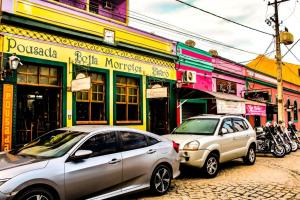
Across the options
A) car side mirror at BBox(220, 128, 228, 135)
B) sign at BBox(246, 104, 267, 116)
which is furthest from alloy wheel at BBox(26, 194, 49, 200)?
sign at BBox(246, 104, 267, 116)

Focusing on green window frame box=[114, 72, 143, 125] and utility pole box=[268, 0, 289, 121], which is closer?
green window frame box=[114, 72, 143, 125]

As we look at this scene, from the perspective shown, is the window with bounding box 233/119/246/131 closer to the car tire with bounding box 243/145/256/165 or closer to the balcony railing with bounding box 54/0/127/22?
the car tire with bounding box 243/145/256/165

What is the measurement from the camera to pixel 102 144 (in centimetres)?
642

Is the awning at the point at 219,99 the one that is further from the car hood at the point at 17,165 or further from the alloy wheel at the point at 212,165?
the car hood at the point at 17,165

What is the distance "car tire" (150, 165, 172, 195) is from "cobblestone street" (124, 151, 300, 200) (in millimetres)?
144

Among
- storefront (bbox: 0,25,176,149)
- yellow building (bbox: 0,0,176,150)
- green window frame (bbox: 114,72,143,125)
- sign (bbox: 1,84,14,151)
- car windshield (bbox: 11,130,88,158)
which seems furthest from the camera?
green window frame (bbox: 114,72,143,125)

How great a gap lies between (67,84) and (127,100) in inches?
128

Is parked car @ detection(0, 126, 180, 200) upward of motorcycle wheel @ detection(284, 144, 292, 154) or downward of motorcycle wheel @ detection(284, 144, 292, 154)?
upward

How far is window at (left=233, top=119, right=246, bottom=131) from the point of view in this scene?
1122 cm

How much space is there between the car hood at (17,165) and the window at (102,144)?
0.87 metres

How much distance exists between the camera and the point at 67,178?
5453 mm

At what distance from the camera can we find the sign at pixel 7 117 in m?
9.87

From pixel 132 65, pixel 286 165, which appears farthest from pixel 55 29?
pixel 286 165

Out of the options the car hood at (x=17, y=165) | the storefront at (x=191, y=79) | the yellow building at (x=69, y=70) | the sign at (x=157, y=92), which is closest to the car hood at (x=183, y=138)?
the yellow building at (x=69, y=70)
